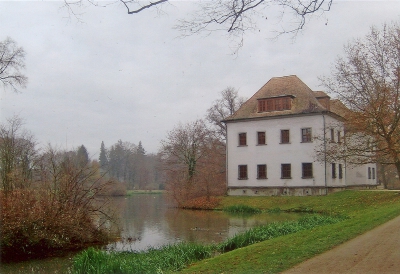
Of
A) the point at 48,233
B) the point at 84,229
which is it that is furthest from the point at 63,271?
the point at 84,229

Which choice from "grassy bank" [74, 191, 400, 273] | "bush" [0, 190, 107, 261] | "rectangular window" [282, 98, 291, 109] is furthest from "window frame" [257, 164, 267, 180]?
"bush" [0, 190, 107, 261]

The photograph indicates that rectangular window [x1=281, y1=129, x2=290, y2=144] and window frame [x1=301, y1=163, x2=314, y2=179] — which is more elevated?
rectangular window [x1=281, y1=129, x2=290, y2=144]

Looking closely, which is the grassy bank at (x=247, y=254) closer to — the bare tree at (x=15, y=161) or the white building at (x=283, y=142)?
the bare tree at (x=15, y=161)

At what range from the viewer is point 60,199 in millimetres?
17375

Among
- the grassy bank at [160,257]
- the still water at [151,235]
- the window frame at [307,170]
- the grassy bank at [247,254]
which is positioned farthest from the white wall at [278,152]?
the grassy bank at [160,257]

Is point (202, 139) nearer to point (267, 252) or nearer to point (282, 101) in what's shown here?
point (282, 101)

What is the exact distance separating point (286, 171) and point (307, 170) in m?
1.83

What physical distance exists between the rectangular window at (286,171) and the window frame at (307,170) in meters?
1.10

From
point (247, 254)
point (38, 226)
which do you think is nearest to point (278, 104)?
point (38, 226)

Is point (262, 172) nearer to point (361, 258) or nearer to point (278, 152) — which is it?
point (278, 152)

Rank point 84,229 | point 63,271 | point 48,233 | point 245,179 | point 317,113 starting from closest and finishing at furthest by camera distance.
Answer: point 63,271 < point 48,233 < point 84,229 < point 317,113 < point 245,179

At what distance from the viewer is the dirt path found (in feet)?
25.6

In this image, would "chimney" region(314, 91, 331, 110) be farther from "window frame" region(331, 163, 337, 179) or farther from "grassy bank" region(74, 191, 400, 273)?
"grassy bank" region(74, 191, 400, 273)

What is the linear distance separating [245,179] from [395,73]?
1649 centimetres
